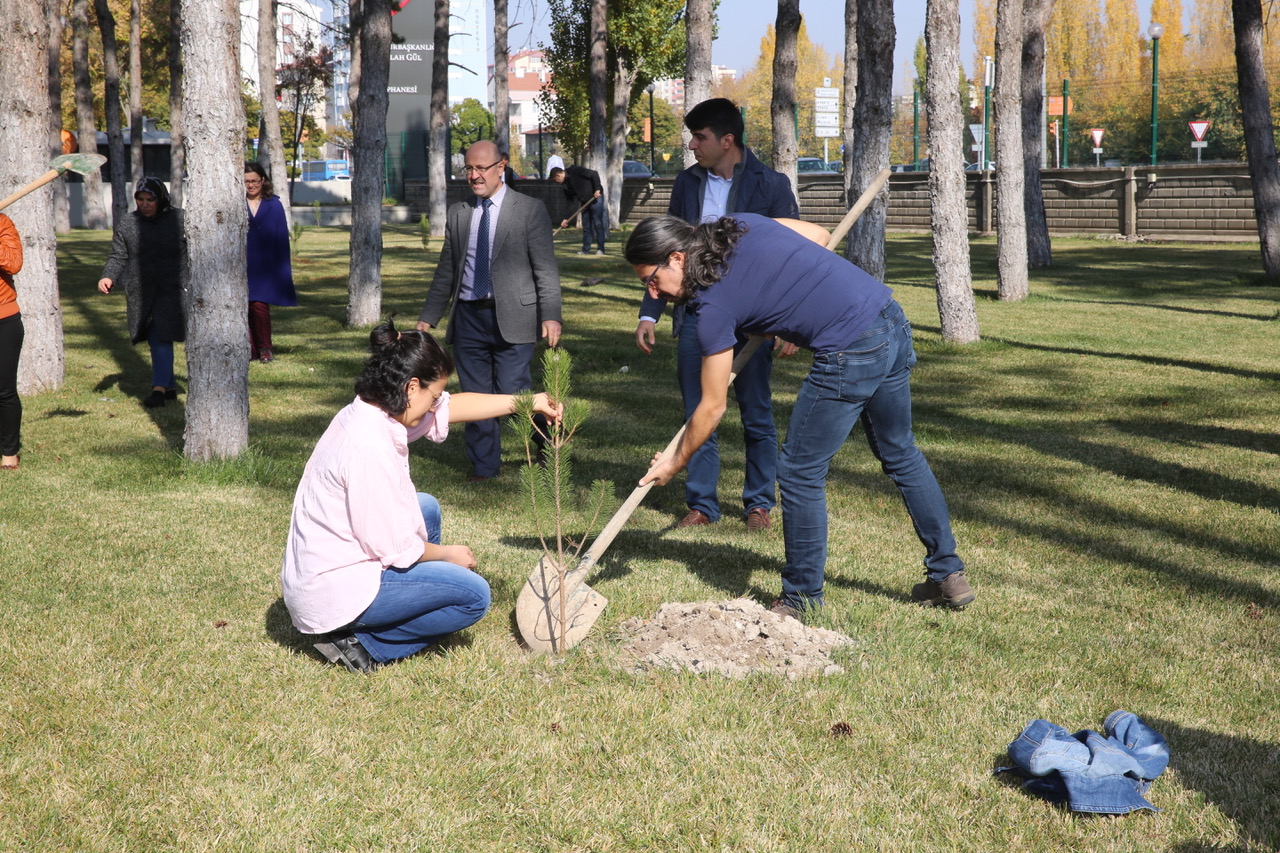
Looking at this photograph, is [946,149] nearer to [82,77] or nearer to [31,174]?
[31,174]

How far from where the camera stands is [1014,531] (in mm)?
5789

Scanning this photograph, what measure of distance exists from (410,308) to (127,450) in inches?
278

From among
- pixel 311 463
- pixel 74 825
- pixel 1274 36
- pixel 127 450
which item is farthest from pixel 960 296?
pixel 1274 36

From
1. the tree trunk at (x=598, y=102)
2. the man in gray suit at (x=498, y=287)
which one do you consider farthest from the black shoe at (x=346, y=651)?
the tree trunk at (x=598, y=102)

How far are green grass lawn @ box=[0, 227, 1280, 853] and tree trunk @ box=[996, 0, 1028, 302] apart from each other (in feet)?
18.9

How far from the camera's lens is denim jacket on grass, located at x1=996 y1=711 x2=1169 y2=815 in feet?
10.0

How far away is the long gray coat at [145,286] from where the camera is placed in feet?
29.0

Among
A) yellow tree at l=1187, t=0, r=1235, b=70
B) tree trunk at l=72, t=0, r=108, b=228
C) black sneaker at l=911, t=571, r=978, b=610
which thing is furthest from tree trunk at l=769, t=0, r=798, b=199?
yellow tree at l=1187, t=0, r=1235, b=70

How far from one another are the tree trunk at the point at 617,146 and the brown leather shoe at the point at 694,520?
61.4 ft

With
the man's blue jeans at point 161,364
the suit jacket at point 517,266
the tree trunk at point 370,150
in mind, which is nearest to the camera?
the suit jacket at point 517,266

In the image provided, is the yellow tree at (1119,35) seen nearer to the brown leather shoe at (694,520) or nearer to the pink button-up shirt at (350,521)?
the brown leather shoe at (694,520)

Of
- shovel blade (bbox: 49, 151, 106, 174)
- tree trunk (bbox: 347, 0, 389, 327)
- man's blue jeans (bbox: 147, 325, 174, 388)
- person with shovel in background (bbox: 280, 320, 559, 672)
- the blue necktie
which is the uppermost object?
tree trunk (bbox: 347, 0, 389, 327)

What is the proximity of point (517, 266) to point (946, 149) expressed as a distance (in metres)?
6.13

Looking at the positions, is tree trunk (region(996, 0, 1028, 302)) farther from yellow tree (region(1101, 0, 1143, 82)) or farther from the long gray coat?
yellow tree (region(1101, 0, 1143, 82))
